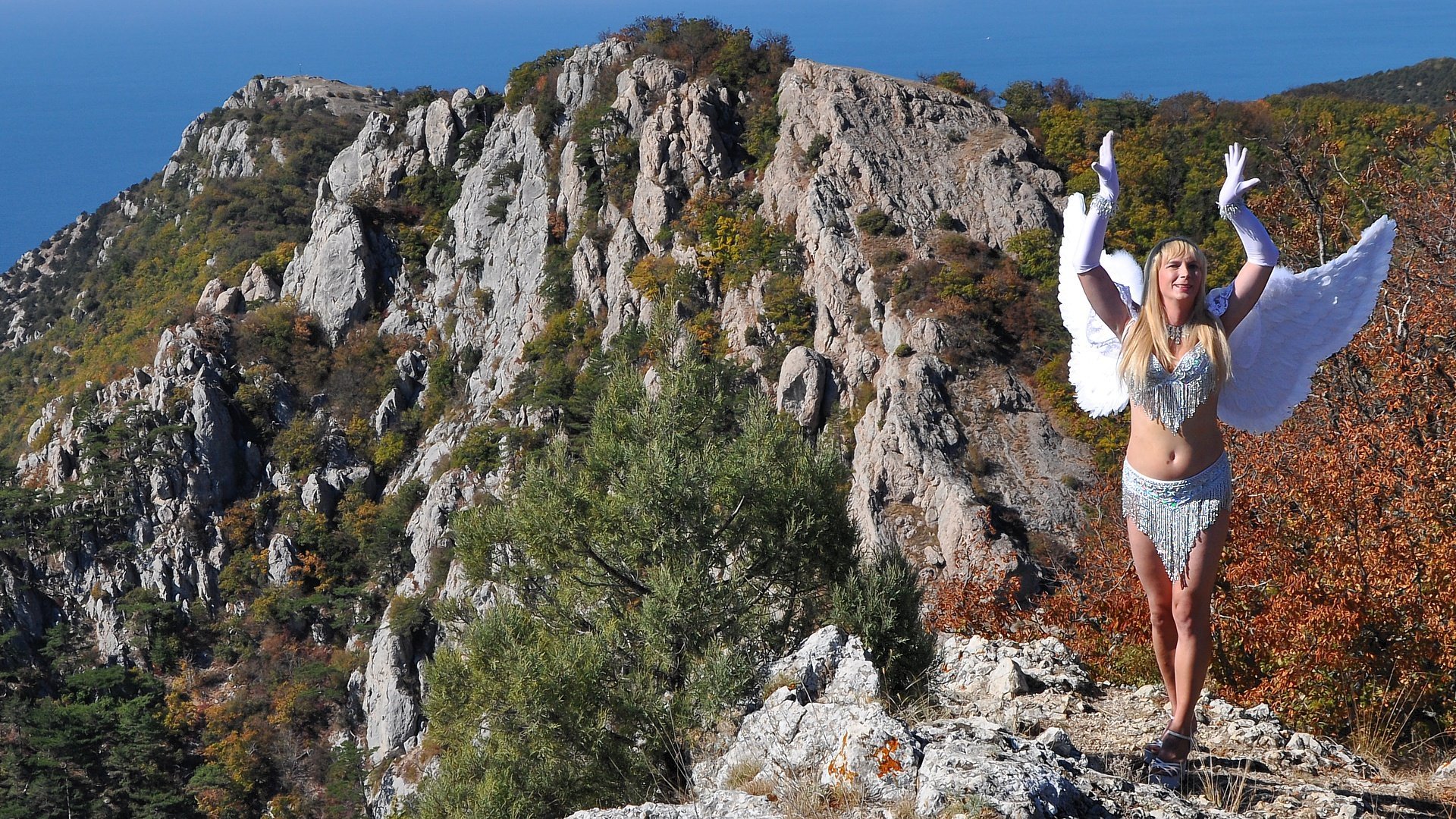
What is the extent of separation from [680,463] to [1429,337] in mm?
7414

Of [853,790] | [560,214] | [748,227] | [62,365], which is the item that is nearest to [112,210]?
[62,365]

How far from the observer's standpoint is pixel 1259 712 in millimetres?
5449

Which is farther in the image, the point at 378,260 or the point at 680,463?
the point at 378,260

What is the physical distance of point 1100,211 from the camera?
3.79m

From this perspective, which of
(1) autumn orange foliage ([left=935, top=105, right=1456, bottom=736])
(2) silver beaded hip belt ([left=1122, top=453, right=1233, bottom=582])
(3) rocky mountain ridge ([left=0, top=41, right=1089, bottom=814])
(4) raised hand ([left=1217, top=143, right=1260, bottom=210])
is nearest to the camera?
(4) raised hand ([left=1217, top=143, right=1260, bottom=210])

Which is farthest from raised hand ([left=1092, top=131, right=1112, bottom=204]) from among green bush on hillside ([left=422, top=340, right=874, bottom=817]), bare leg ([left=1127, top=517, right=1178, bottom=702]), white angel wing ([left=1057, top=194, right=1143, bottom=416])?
green bush on hillside ([left=422, top=340, right=874, bottom=817])

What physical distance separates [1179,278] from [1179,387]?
1.42 ft

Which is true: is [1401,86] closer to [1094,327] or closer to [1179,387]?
[1094,327]

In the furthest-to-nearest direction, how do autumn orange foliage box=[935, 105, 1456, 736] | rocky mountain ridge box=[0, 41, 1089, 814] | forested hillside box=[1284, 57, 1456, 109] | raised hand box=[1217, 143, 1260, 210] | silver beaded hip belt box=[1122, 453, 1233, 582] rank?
forested hillside box=[1284, 57, 1456, 109] → rocky mountain ridge box=[0, 41, 1089, 814] → autumn orange foliage box=[935, 105, 1456, 736] → silver beaded hip belt box=[1122, 453, 1233, 582] → raised hand box=[1217, 143, 1260, 210]

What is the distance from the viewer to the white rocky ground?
4062mm

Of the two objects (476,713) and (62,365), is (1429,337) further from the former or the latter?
(62,365)

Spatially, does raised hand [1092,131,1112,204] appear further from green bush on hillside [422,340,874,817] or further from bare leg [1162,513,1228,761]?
green bush on hillside [422,340,874,817]

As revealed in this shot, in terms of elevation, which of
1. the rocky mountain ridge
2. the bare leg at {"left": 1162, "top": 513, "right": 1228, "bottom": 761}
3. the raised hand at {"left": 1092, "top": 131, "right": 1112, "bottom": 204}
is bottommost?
the bare leg at {"left": 1162, "top": 513, "right": 1228, "bottom": 761}

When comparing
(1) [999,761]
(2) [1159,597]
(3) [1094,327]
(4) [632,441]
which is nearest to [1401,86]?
(4) [632,441]
